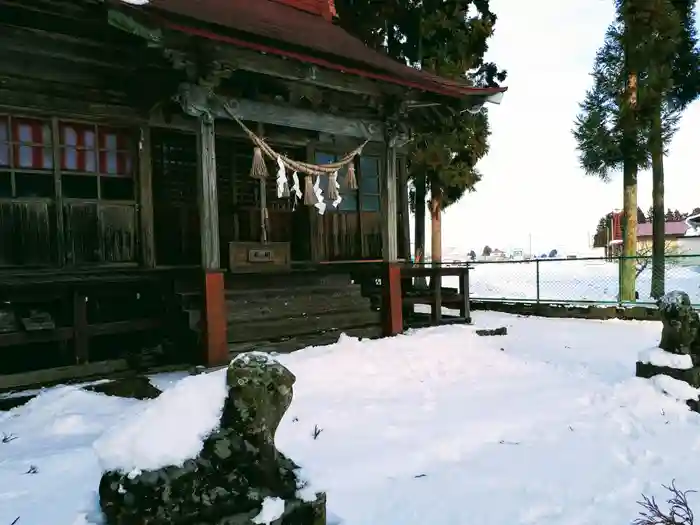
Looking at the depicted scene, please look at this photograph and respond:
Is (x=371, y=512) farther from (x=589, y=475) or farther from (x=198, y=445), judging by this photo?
(x=589, y=475)

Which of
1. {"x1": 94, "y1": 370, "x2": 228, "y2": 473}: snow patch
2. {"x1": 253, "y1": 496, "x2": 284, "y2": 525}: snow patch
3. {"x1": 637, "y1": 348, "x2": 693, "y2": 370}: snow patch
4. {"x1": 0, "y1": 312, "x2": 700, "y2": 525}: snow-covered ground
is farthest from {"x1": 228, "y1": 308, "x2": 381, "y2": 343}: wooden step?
{"x1": 253, "y1": 496, "x2": 284, "y2": 525}: snow patch

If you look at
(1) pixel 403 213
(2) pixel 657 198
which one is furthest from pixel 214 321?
(2) pixel 657 198

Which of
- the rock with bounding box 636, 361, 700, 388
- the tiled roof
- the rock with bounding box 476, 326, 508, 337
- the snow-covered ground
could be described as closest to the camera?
the snow-covered ground

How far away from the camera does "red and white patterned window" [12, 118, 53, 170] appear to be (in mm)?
7238

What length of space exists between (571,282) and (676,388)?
12854 millimetres

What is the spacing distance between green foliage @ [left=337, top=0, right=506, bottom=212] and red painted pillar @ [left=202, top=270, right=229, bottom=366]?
10.8m

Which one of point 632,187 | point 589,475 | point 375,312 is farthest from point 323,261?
point 632,187

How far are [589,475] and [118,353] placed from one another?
6.75 meters

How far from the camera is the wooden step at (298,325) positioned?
25.3ft

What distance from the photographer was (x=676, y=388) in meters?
6.01

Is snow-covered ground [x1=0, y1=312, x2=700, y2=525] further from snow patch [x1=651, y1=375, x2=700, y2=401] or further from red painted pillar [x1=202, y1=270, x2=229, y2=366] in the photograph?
red painted pillar [x1=202, y1=270, x2=229, y2=366]

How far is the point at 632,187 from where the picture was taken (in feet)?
56.1

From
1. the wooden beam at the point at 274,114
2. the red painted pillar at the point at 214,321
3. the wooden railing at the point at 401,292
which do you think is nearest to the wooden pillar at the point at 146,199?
the wooden beam at the point at 274,114

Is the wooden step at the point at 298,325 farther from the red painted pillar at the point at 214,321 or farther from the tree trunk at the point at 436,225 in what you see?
the tree trunk at the point at 436,225
